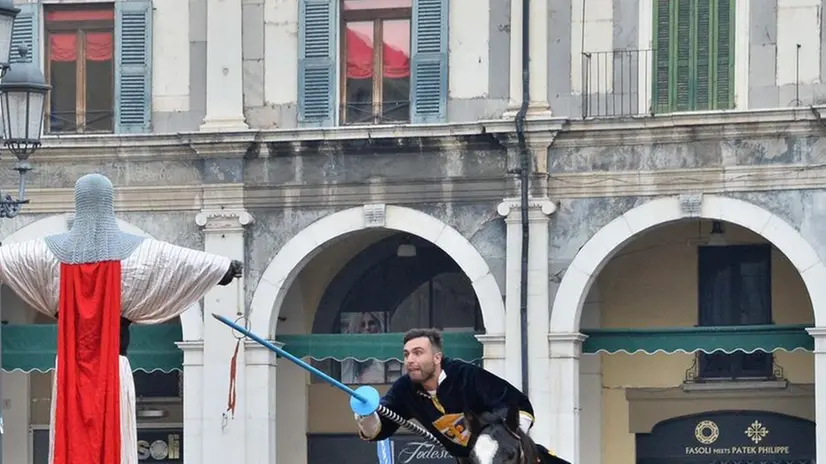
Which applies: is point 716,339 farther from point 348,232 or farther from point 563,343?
point 348,232

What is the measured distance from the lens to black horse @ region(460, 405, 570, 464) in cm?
1056

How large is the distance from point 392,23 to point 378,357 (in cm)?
404

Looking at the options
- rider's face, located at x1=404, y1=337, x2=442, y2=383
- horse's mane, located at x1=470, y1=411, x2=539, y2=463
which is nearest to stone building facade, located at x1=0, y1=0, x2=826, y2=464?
rider's face, located at x1=404, y1=337, x2=442, y2=383

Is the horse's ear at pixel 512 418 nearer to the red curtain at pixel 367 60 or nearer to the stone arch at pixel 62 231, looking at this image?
the red curtain at pixel 367 60

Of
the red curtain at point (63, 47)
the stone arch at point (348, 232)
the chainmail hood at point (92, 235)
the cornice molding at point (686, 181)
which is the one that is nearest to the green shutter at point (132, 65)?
the red curtain at point (63, 47)

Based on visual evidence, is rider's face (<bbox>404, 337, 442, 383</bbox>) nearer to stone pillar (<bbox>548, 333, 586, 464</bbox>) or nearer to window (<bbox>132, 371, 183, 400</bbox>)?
stone pillar (<bbox>548, 333, 586, 464</bbox>)

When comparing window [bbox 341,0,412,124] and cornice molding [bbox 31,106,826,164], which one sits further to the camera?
window [bbox 341,0,412,124]

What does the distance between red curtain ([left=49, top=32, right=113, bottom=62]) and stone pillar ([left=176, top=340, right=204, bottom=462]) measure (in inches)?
147

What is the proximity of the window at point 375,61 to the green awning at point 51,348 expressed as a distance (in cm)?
362

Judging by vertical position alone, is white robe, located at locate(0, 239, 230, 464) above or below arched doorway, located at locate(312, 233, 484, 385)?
below

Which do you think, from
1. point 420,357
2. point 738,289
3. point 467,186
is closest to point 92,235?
point 420,357

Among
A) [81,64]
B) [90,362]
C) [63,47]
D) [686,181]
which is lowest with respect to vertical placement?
[90,362]

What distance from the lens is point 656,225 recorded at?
26.3 meters

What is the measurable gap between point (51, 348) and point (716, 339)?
321 inches
